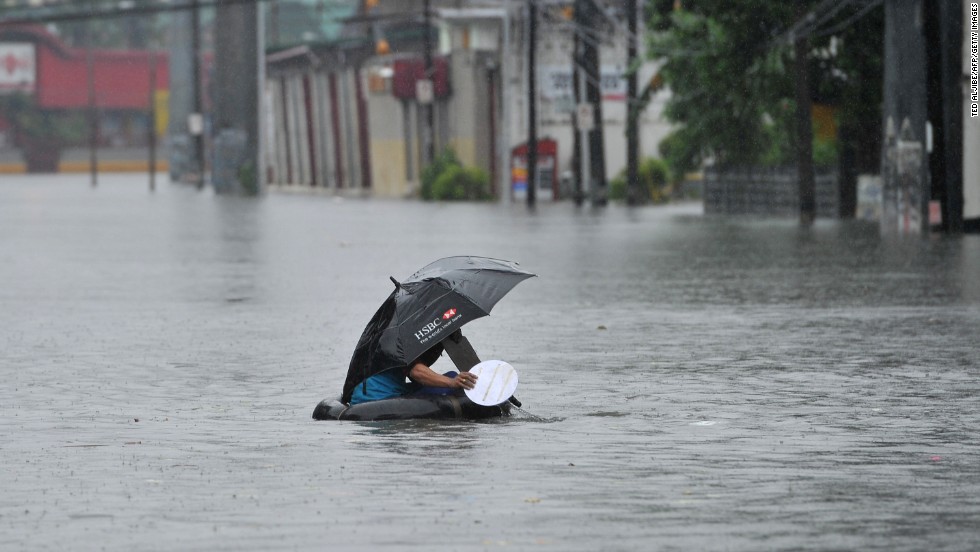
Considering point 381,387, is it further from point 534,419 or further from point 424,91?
point 424,91

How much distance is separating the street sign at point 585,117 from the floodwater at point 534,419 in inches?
1283

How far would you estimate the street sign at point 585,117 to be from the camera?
61344 mm

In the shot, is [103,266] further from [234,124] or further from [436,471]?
[234,124]

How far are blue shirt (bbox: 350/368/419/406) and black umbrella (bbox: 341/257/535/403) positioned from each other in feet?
0.18

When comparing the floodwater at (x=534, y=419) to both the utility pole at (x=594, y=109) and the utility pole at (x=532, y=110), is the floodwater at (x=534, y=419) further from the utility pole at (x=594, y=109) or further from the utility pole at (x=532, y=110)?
the utility pole at (x=532, y=110)

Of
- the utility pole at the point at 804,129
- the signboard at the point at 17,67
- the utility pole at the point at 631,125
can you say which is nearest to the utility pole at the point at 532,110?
the utility pole at the point at 631,125

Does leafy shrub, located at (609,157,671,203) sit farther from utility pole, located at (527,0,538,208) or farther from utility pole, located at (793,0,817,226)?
utility pole, located at (793,0,817,226)

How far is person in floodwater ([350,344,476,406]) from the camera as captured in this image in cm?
1199

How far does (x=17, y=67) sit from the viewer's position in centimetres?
13212

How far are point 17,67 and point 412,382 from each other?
407 ft

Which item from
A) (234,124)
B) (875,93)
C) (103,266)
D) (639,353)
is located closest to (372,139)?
(234,124)

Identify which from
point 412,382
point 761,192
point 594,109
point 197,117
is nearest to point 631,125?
point 594,109

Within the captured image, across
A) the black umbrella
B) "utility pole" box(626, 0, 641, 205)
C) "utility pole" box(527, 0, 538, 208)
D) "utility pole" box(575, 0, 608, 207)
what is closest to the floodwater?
the black umbrella

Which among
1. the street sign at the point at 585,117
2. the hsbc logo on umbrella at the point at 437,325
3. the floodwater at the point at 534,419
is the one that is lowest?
the floodwater at the point at 534,419
